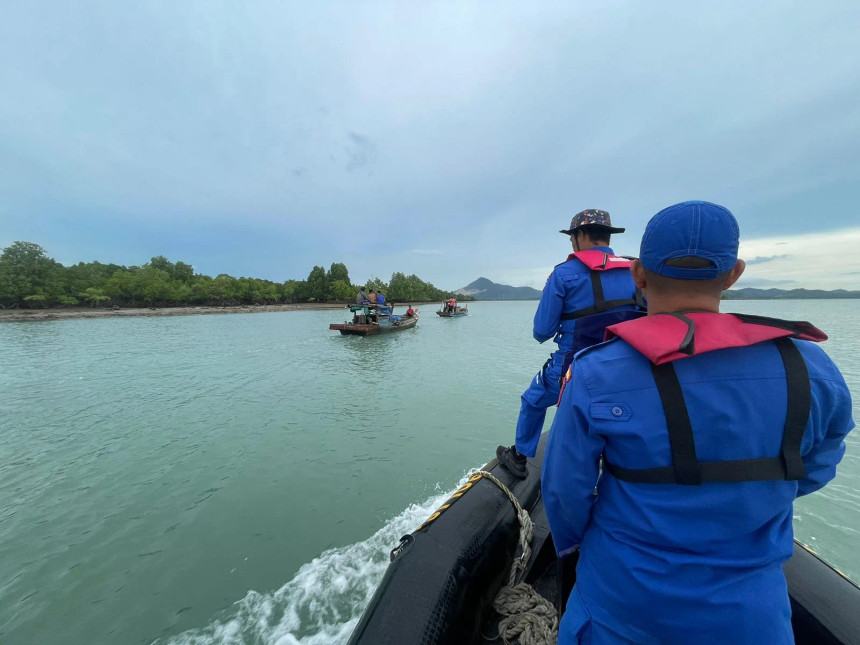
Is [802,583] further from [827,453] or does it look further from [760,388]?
[760,388]

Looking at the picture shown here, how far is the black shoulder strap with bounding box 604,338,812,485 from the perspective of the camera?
1.01 m

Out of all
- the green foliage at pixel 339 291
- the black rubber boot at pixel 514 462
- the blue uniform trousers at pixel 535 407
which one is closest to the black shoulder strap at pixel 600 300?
the blue uniform trousers at pixel 535 407

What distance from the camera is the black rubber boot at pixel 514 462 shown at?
335 centimetres

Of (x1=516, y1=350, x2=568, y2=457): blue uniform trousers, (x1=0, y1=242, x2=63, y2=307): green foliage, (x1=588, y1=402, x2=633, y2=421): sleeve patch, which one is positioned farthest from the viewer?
(x1=0, y1=242, x2=63, y2=307): green foliage

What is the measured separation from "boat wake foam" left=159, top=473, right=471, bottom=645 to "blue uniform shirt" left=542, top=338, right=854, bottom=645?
2.85 metres

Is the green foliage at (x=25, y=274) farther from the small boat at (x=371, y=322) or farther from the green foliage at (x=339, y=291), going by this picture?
the small boat at (x=371, y=322)

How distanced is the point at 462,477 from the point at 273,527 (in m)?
2.79

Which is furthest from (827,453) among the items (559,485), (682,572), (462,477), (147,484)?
(147,484)

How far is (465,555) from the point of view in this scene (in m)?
2.28

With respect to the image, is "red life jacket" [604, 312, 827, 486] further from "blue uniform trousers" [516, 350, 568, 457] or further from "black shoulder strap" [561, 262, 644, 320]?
"blue uniform trousers" [516, 350, 568, 457]

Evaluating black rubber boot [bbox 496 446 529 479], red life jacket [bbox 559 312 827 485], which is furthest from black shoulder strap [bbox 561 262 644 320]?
red life jacket [bbox 559 312 827 485]

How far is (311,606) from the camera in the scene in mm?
3295

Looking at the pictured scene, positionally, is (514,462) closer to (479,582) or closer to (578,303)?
(479,582)

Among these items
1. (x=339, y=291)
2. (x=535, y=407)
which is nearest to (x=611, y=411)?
(x=535, y=407)
